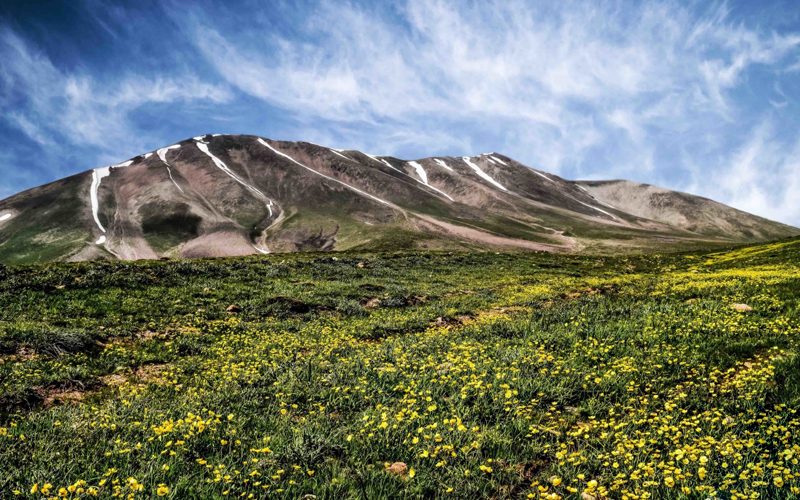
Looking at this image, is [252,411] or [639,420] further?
[252,411]

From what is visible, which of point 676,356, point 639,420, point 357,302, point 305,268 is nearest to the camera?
point 639,420

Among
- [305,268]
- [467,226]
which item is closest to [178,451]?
[305,268]

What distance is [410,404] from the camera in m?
8.26

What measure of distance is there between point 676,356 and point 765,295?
29.2 feet

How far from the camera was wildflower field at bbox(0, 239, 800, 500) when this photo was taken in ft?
18.4

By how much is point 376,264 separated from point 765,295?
36.2 meters

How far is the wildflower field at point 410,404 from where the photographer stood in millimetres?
5609

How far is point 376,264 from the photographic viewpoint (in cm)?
4691

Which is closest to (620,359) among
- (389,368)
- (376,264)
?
(389,368)

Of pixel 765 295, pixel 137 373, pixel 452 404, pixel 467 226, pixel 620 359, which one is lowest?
pixel 137 373

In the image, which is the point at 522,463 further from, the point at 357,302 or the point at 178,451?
the point at 357,302

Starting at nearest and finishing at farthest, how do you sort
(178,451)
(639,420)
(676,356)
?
(178,451) → (639,420) → (676,356)

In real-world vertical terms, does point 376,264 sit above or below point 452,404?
above

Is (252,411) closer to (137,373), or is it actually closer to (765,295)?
(137,373)
